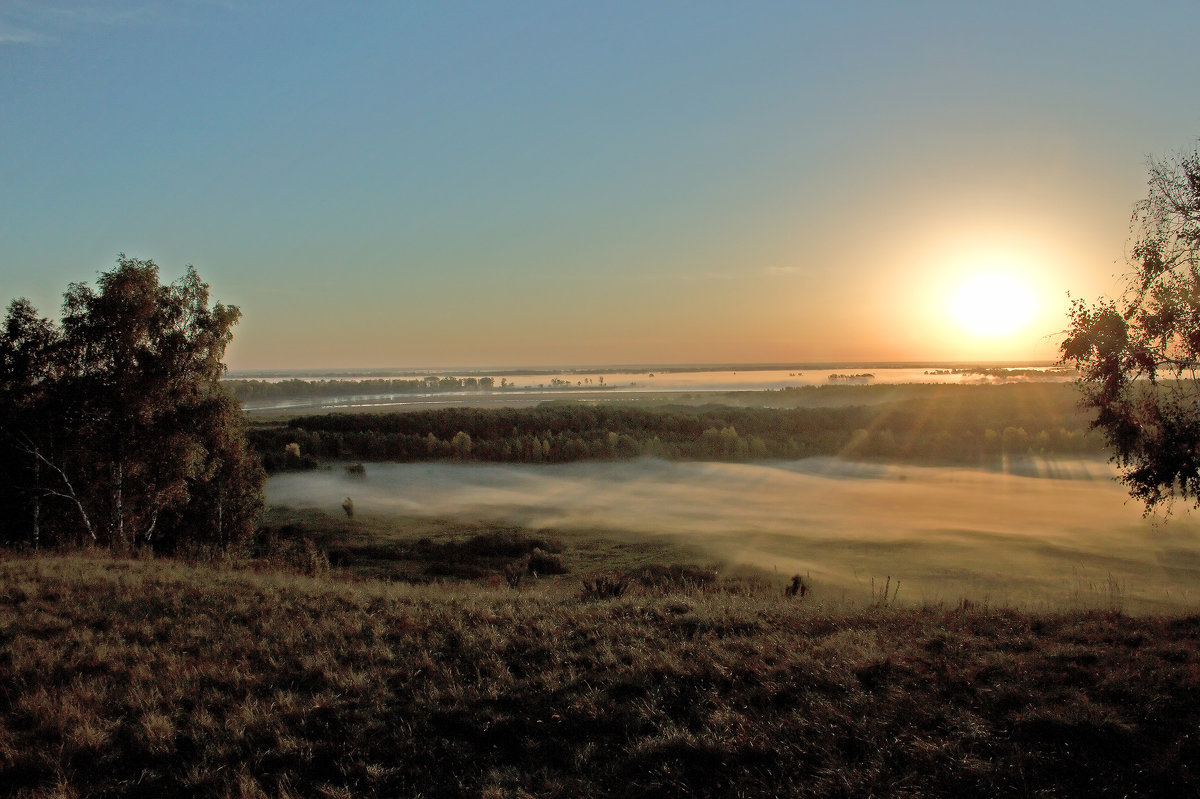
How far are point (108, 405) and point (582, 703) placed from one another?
2243 centimetres

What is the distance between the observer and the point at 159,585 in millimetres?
13047

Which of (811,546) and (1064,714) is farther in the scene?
(811,546)

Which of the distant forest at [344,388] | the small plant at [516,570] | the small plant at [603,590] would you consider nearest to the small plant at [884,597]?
the small plant at [603,590]

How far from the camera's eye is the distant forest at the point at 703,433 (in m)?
64.1

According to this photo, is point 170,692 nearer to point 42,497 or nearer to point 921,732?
point 921,732

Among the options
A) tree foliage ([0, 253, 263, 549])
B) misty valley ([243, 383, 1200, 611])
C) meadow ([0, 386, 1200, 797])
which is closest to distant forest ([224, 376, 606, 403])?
misty valley ([243, 383, 1200, 611])

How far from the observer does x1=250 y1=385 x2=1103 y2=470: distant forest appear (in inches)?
2522

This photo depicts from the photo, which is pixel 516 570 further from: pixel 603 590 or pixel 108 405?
pixel 108 405

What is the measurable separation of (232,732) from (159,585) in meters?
8.45

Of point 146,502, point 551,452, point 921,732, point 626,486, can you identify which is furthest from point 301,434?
point 921,732

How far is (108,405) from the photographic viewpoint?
71.5 ft

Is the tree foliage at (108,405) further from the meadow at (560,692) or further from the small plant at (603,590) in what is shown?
the small plant at (603,590)

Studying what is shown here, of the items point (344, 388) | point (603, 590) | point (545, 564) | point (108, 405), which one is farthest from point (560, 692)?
point (344, 388)

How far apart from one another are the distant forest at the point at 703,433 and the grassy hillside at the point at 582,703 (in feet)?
173
